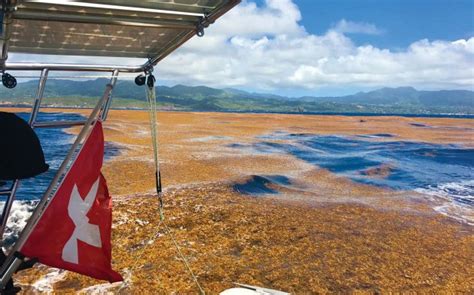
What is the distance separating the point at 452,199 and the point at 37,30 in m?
21.3

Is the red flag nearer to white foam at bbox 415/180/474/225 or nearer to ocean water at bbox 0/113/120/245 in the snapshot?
ocean water at bbox 0/113/120/245

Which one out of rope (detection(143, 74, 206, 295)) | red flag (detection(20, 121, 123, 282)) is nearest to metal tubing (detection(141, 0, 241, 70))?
rope (detection(143, 74, 206, 295))

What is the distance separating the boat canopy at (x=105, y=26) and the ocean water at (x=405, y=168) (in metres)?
13.2

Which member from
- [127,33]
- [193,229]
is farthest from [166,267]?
[127,33]

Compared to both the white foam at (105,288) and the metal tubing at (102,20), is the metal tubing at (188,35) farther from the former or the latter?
the white foam at (105,288)

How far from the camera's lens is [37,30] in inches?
193

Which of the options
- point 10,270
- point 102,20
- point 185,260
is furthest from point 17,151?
point 185,260

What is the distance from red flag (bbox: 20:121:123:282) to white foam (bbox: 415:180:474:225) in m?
16.1

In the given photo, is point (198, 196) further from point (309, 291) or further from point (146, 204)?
point (309, 291)

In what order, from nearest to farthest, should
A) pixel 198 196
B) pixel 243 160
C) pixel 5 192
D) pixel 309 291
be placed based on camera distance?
pixel 5 192
pixel 309 291
pixel 198 196
pixel 243 160

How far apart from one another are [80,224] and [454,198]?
2138cm

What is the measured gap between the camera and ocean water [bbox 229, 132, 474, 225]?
1934 cm

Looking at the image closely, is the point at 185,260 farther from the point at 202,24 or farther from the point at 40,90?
the point at 202,24

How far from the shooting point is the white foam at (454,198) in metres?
16.5
